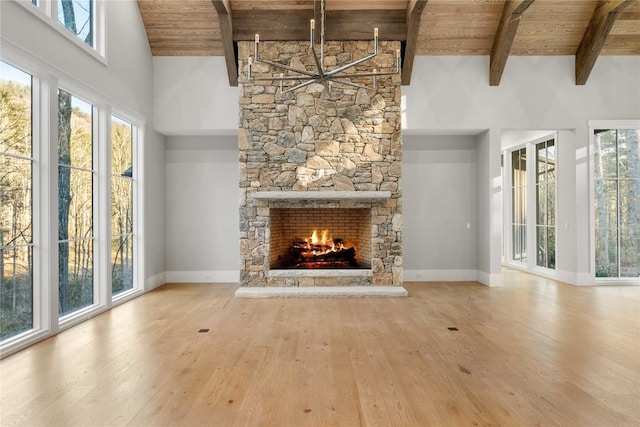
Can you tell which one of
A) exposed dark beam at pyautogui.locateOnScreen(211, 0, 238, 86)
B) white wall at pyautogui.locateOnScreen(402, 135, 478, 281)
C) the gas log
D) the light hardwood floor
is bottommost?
the light hardwood floor

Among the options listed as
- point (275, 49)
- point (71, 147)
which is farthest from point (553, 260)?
point (71, 147)

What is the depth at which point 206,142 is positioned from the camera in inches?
308

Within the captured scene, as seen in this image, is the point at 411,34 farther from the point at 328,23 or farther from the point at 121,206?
the point at 121,206

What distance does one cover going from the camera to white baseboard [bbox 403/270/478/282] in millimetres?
7789

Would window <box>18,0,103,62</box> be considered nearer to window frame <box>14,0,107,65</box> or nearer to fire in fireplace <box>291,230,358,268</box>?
window frame <box>14,0,107,65</box>

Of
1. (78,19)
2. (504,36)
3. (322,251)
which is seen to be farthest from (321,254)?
(78,19)

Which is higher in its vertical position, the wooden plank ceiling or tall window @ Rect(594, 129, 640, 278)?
the wooden plank ceiling

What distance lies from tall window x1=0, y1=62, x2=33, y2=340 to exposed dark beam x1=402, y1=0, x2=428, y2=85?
516 cm

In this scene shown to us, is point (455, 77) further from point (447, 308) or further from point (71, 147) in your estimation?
point (71, 147)

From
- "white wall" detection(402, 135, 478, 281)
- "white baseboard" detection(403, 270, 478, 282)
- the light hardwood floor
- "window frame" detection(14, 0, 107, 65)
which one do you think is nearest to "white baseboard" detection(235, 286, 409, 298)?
the light hardwood floor

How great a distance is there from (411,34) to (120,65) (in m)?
4.51

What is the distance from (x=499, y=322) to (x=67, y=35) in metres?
6.04

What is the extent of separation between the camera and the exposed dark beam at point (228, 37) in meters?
6.13

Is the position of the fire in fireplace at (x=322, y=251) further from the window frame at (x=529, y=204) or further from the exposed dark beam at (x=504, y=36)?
the window frame at (x=529, y=204)
